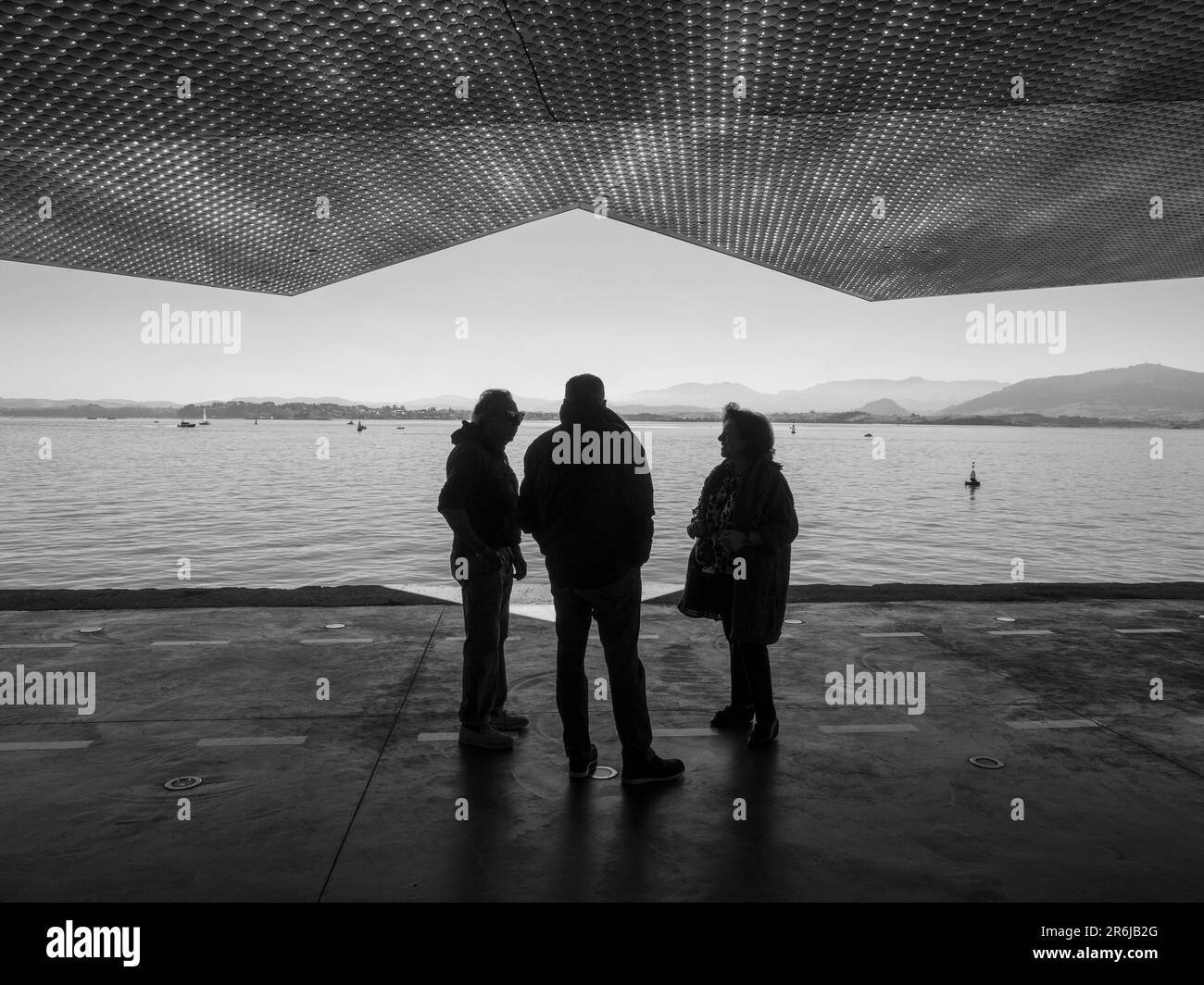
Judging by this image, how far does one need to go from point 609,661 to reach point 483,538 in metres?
0.90

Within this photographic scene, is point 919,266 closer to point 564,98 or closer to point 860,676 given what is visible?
point 564,98

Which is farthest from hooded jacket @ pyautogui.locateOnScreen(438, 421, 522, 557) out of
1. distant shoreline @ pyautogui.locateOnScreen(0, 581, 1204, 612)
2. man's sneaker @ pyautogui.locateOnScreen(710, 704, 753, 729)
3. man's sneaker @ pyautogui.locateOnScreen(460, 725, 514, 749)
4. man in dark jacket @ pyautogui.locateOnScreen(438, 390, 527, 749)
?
distant shoreline @ pyautogui.locateOnScreen(0, 581, 1204, 612)

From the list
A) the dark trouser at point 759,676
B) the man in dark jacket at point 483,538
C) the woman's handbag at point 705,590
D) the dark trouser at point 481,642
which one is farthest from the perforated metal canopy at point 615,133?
the dark trouser at point 759,676

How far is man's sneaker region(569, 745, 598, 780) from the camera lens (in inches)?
131

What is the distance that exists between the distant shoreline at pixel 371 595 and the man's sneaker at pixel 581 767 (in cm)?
384

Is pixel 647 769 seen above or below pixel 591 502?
below

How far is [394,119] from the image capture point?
878cm

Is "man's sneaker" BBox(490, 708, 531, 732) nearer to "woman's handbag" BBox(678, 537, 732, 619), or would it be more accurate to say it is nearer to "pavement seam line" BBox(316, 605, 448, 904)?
"pavement seam line" BBox(316, 605, 448, 904)

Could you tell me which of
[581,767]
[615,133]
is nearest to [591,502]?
[581,767]

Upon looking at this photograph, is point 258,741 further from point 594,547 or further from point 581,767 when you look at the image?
point 594,547

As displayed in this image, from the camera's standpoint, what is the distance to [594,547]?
10.6ft

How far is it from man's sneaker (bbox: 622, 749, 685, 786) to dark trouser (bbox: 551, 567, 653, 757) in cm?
4

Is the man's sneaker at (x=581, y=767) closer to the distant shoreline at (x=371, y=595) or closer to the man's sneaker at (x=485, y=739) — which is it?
the man's sneaker at (x=485, y=739)
